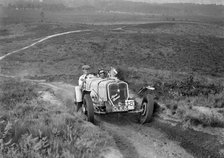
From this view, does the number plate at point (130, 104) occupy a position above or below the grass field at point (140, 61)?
above

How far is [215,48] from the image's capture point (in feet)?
143

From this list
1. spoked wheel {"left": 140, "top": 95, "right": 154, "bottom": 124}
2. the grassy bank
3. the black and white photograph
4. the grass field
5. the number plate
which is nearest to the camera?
the grassy bank

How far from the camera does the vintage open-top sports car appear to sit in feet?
36.9

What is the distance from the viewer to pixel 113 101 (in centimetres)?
1185

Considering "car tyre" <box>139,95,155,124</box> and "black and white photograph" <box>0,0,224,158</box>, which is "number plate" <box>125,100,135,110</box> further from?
"car tyre" <box>139,95,155,124</box>

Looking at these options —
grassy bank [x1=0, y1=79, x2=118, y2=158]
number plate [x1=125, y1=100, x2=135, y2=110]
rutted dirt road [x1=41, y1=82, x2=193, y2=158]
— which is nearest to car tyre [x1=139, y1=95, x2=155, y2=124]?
rutted dirt road [x1=41, y1=82, x2=193, y2=158]

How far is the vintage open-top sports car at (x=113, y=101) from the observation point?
36.9 feet

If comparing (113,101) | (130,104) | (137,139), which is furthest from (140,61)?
(137,139)

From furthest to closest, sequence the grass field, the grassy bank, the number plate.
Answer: the grass field < the number plate < the grassy bank

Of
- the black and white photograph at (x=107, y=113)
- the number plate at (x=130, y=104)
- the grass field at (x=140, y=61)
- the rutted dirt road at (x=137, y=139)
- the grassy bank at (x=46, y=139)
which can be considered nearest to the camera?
the grassy bank at (x=46, y=139)

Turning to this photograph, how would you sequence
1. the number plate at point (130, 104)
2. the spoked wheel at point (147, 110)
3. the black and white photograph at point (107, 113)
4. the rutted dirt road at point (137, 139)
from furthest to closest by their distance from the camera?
1. the number plate at point (130, 104)
2. the spoked wheel at point (147, 110)
3. the rutted dirt road at point (137, 139)
4. the black and white photograph at point (107, 113)

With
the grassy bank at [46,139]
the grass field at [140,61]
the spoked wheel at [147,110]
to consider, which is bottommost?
the grass field at [140,61]

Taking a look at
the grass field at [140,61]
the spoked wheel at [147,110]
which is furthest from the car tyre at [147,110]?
the grass field at [140,61]

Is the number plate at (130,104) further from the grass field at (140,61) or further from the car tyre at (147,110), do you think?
the grass field at (140,61)
